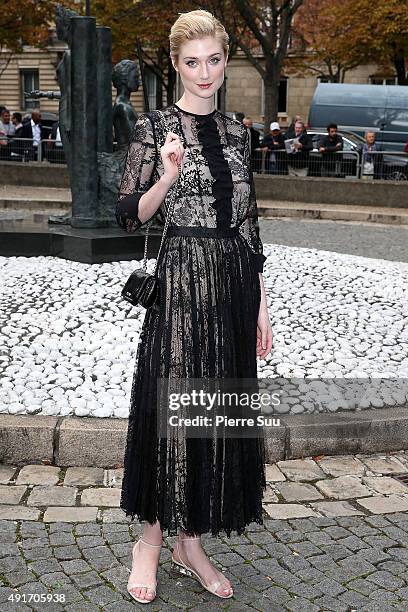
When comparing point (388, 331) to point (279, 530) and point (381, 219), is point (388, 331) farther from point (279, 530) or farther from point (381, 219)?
point (381, 219)

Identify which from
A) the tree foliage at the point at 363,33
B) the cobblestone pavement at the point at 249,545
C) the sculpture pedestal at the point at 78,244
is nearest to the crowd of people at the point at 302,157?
the sculpture pedestal at the point at 78,244

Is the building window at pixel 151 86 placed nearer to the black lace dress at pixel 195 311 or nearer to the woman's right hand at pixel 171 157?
the black lace dress at pixel 195 311

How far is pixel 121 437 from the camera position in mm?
4844

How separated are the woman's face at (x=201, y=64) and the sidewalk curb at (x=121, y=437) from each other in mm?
2238

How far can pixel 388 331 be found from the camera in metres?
7.12

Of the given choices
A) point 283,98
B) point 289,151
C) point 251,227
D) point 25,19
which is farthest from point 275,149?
point 283,98

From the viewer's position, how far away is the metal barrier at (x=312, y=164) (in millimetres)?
17391

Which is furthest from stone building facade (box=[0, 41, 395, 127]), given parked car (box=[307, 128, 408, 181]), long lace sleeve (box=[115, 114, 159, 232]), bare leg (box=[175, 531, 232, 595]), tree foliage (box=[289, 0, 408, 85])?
bare leg (box=[175, 531, 232, 595])

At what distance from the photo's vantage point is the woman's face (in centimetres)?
322

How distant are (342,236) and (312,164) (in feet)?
13.0

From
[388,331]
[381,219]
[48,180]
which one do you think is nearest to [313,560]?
[388,331]

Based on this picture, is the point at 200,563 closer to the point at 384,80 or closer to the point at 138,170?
the point at 138,170

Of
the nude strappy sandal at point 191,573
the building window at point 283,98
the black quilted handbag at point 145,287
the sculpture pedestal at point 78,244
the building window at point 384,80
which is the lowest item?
the nude strappy sandal at point 191,573

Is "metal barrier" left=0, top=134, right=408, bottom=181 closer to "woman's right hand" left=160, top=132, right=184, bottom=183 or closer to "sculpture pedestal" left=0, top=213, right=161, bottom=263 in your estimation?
"sculpture pedestal" left=0, top=213, right=161, bottom=263
